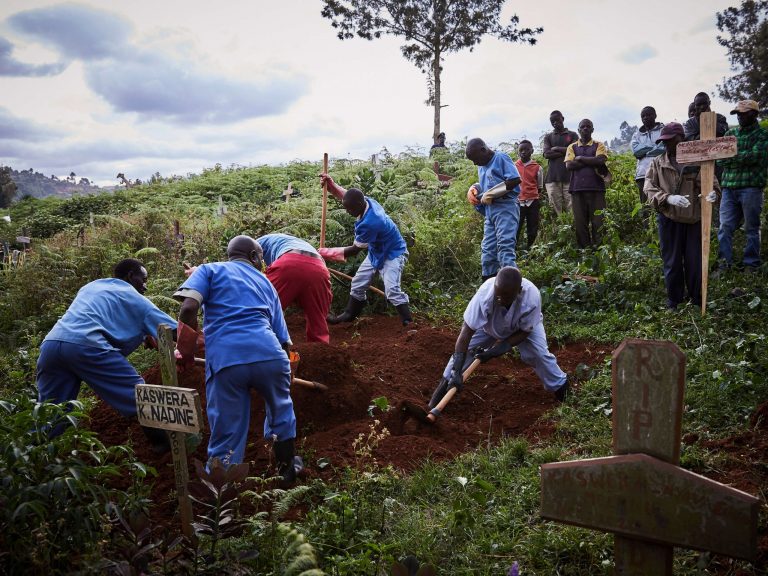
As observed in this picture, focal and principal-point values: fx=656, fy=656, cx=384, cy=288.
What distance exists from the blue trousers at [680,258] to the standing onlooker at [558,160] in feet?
11.3

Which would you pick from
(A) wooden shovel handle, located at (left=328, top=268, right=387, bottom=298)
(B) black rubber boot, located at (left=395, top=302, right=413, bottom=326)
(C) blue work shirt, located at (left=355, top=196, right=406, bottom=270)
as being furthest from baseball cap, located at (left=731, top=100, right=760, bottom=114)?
(A) wooden shovel handle, located at (left=328, top=268, right=387, bottom=298)

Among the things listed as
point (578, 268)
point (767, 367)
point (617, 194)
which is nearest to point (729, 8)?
point (617, 194)

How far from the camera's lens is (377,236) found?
27.0 ft

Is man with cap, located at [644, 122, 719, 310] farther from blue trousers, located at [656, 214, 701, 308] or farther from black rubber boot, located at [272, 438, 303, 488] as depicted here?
black rubber boot, located at [272, 438, 303, 488]

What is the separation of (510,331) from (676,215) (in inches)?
96.6

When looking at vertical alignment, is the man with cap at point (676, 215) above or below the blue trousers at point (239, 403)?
above

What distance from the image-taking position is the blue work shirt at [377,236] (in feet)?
26.4

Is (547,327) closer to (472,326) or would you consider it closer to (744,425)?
(472,326)

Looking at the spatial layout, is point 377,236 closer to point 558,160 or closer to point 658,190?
point 658,190

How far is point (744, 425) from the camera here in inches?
174

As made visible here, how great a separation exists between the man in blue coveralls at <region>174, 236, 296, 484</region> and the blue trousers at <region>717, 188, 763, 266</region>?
553 cm

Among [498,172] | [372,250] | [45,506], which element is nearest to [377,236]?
[372,250]

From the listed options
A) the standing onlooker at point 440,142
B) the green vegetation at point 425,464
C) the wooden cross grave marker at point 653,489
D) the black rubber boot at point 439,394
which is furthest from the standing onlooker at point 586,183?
the standing onlooker at point 440,142

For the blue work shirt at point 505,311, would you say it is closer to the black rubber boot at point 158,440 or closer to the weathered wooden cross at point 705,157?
the weathered wooden cross at point 705,157
